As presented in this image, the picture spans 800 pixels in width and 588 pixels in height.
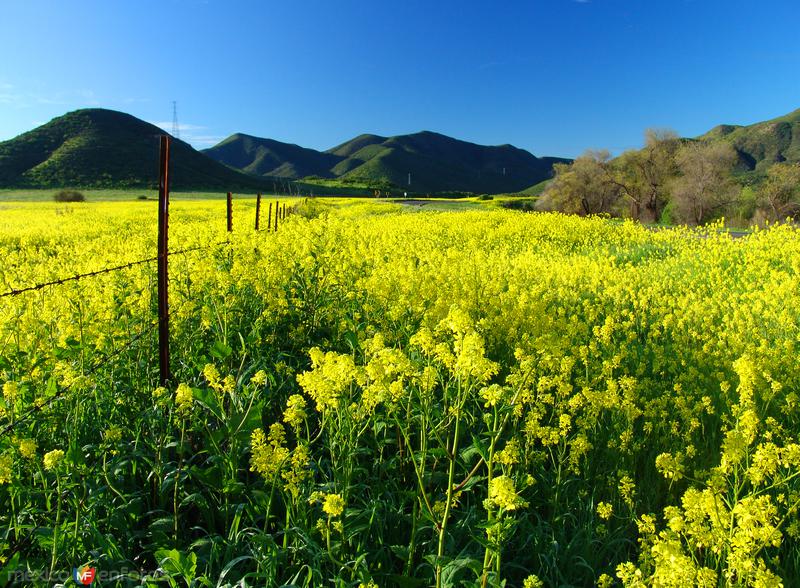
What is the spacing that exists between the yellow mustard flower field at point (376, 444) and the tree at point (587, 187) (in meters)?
50.2

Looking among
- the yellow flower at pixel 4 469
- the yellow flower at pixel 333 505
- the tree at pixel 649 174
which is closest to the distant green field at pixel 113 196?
the tree at pixel 649 174

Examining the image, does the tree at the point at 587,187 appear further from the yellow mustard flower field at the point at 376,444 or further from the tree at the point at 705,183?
the yellow mustard flower field at the point at 376,444

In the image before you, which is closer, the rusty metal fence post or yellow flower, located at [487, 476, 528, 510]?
yellow flower, located at [487, 476, 528, 510]

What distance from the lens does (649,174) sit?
51312 mm

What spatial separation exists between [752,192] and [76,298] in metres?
58.1

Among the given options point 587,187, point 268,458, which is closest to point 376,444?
point 268,458

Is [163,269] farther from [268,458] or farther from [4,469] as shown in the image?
→ [268,458]

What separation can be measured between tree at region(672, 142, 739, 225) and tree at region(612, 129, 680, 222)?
197 inches

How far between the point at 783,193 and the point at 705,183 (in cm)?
623

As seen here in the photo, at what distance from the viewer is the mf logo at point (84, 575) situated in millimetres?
2047

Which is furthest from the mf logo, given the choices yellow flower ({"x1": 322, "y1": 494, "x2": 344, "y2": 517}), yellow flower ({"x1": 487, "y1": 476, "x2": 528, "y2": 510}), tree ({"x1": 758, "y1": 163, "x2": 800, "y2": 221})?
tree ({"x1": 758, "y1": 163, "x2": 800, "y2": 221})

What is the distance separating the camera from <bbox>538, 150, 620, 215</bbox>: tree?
52.8 meters

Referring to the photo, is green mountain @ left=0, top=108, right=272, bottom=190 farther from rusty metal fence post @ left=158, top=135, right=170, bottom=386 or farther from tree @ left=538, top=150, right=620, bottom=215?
rusty metal fence post @ left=158, top=135, right=170, bottom=386

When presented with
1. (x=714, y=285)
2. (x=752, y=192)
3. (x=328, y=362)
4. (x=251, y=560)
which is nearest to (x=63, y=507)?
(x=251, y=560)
